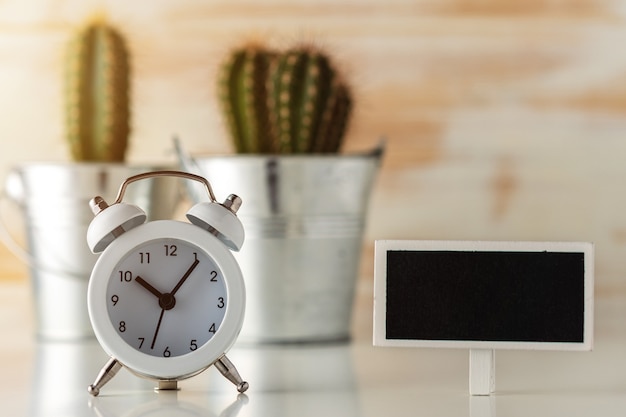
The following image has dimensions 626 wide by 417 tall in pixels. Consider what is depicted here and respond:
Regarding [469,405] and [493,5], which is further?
[493,5]

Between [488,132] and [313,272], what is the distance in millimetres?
466

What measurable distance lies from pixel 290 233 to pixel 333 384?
0.93 feet

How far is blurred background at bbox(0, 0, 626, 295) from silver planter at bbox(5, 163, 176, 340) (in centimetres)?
31

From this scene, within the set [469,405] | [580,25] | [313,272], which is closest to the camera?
[469,405]

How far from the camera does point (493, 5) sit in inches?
58.1

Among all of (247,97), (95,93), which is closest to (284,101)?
(247,97)

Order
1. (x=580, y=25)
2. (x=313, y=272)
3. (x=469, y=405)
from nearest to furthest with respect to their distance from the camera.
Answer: (x=469, y=405) < (x=313, y=272) < (x=580, y=25)

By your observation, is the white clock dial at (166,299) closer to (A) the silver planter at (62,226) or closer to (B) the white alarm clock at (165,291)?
(B) the white alarm clock at (165,291)

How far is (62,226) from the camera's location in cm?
118

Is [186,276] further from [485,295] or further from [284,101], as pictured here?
[284,101]

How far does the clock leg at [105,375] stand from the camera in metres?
0.81

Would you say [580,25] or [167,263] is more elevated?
[580,25]

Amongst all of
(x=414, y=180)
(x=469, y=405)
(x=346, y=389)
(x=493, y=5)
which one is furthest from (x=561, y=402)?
(x=493, y=5)

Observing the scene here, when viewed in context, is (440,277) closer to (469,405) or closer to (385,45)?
(469,405)
